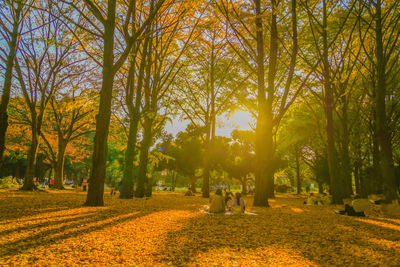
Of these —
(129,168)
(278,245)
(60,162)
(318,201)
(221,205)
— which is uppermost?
(60,162)

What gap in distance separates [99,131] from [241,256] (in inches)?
328

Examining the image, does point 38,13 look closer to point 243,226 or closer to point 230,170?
point 243,226

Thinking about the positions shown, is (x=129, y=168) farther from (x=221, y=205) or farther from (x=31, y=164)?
(x=31, y=164)

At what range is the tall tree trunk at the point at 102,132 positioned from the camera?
35.2 feet

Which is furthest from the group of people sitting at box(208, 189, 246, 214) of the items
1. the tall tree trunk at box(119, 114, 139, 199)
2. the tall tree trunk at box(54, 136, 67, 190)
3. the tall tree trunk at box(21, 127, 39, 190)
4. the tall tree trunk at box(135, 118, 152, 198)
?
the tall tree trunk at box(54, 136, 67, 190)

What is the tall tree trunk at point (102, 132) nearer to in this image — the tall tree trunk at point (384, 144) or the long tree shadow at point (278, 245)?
the long tree shadow at point (278, 245)

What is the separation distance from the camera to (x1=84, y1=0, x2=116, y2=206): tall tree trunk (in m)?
10.7

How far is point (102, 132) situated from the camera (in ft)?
35.6

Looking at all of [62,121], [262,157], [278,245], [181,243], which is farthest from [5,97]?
[62,121]

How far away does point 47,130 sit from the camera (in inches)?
1210

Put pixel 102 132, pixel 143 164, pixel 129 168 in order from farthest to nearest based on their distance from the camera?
1. pixel 143 164
2. pixel 129 168
3. pixel 102 132

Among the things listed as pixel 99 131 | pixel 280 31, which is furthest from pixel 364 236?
pixel 280 31

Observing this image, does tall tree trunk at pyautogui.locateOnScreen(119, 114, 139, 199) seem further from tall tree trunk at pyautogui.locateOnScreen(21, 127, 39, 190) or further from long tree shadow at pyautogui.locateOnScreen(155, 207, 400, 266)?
long tree shadow at pyautogui.locateOnScreen(155, 207, 400, 266)

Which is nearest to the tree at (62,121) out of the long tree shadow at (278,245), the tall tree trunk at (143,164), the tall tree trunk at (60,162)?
the tall tree trunk at (60,162)
